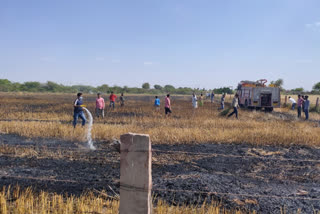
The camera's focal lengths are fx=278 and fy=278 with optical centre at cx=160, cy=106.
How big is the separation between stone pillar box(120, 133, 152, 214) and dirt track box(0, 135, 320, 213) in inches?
55.1

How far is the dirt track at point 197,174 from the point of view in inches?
200

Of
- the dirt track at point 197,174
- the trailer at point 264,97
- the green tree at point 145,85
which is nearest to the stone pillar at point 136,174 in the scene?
the dirt track at point 197,174

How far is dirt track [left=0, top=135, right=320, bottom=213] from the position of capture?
507cm

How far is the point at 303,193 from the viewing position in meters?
5.50

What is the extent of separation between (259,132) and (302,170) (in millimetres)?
3517

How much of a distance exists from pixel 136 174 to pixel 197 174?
3883 millimetres

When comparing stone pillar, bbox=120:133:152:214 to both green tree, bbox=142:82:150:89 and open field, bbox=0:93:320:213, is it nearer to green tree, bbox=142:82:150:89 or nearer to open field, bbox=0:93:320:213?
open field, bbox=0:93:320:213

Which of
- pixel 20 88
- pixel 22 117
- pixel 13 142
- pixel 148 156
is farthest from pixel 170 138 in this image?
pixel 20 88

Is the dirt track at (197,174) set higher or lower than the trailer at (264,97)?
lower

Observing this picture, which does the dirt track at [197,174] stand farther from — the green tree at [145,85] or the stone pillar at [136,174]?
the green tree at [145,85]

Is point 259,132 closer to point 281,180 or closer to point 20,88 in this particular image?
point 281,180

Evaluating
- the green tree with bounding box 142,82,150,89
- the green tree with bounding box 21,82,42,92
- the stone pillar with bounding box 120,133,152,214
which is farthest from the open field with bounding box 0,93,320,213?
the green tree with bounding box 142,82,150,89

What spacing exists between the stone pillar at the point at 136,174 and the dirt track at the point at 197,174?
1.40 m

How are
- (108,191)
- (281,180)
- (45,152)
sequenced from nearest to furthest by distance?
(108,191), (281,180), (45,152)
